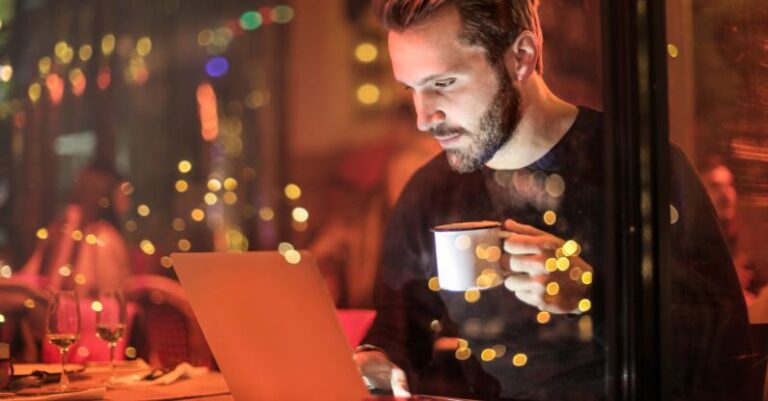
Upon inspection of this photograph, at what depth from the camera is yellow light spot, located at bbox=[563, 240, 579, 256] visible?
2.08 meters

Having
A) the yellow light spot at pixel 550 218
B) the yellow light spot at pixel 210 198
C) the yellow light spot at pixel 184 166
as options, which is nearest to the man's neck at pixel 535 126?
the yellow light spot at pixel 550 218

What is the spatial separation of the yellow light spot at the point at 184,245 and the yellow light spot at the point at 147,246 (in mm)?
186

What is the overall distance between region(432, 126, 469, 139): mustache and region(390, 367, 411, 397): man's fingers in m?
0.69

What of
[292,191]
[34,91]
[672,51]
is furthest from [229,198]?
[672,51]

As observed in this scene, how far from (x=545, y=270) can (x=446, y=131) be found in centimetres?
49

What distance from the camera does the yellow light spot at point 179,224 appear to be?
10.3ft

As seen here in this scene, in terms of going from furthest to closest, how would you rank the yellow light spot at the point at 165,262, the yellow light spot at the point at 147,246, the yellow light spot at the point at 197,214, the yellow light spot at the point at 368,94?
the yellow light spot at the point at 147,246
the yellow light spot at the point at 165,262
the yellow light spot at the point at 197,214
the yellow light spot at the point at 368,94

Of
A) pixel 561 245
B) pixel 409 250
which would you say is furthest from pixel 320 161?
pixel 561 245

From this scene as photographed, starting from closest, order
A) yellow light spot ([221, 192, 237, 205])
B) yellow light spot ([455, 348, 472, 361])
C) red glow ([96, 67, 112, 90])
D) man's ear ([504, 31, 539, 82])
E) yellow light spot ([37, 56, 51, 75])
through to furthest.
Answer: man's ear ([504, 31, 539, 82]) < yellow light spot ([455, 348, 472, 361]) < yellow light spot ([221, 192, 237, 205]) < red glow ([96, 67, 112, 90]) < yellow light spot ([37, 56, 51, 75])

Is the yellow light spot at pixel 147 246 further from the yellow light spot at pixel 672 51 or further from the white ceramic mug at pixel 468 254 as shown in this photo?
the yellow light spot at pixel 672 51

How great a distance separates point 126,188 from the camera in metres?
3.39

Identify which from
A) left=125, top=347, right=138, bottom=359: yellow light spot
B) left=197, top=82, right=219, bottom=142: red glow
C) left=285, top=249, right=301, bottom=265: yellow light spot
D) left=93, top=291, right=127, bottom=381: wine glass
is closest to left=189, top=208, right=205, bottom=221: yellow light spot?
left=197, top=82, right=219, bottom=142: red glow

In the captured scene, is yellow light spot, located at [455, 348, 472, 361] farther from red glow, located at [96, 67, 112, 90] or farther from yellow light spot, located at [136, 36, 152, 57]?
red glow, located at [96, 67, 112, 90]

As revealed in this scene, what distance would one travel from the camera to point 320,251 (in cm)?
262
